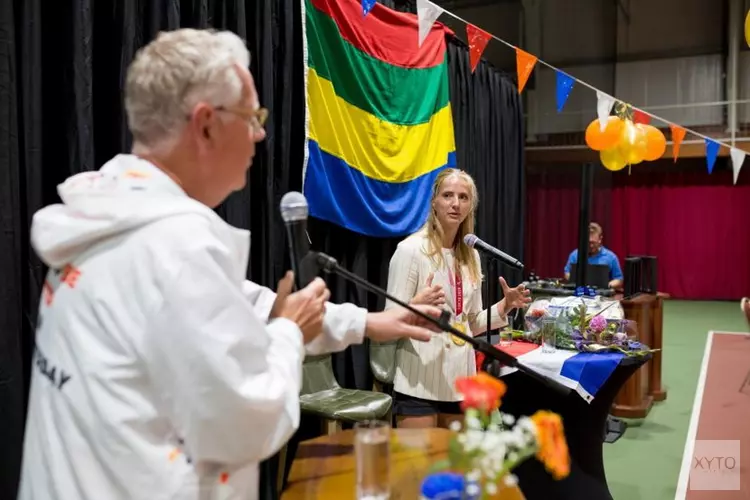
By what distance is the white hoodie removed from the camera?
0.81 metres

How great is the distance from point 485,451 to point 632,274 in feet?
13.7

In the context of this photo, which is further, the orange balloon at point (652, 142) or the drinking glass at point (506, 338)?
the orange balloon at point (652, 142)

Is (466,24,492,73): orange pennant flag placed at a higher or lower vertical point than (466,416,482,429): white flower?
higher

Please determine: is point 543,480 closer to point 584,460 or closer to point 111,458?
point 584,460

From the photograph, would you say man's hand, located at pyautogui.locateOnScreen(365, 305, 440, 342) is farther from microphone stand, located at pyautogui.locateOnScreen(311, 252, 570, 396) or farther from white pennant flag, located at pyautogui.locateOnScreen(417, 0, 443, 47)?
white pennant flag, located at pyautogui.locateOnScreen(417, 0, 443, 47)

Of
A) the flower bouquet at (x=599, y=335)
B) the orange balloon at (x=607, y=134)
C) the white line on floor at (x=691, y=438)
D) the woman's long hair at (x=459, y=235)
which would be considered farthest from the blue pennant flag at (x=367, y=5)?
the white line on floor at (x=691, y=438)

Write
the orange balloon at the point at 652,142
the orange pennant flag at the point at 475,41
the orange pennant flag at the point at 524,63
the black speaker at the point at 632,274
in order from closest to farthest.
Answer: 1. the orange pennant flag at the point at 475,41
2. the orange pennant flag at the point at 524,63
3. the black speaker at the point at 632,274
4. the orange balloon at the point at 652,142

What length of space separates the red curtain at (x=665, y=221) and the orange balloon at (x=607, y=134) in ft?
22.5

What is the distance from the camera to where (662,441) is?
12.5 feet

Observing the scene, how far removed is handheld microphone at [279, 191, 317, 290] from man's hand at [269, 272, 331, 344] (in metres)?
0.06

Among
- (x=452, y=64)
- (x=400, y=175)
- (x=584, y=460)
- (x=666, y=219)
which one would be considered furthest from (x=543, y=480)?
(x=666, y=219)

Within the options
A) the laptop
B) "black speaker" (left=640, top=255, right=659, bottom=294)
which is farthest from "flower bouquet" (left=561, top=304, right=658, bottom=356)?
the laptop

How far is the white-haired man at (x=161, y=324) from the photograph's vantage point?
0.81m

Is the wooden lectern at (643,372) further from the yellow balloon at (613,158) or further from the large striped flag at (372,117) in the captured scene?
the large striped flag at (372,117)
